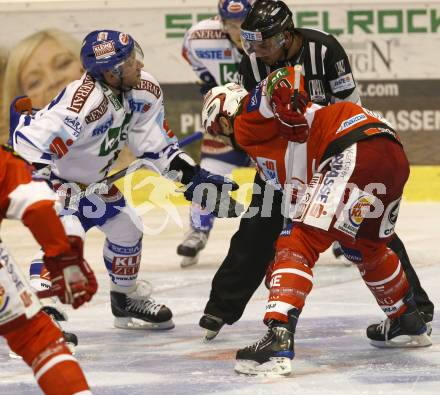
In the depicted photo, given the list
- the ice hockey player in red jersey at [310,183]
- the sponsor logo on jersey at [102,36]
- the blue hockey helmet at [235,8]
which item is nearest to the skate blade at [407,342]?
the ice hockey player in red jersey at [310,183]

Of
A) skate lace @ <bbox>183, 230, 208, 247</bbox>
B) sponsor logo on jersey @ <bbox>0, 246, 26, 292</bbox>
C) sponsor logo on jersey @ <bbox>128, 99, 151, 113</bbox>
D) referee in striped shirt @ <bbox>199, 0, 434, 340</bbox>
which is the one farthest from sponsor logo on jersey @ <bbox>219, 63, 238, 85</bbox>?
sponsor logo on jersey @ <bbox>0, 246, 26, 292</bbox>

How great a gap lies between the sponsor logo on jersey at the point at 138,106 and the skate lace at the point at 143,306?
810mm

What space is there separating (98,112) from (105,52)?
9.5 inches

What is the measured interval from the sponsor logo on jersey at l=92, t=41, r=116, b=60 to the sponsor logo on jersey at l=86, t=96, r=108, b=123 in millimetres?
169

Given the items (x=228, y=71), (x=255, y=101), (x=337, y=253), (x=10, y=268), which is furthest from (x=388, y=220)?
(x=228, y=71)

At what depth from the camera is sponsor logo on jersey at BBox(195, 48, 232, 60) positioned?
7574 millimetres

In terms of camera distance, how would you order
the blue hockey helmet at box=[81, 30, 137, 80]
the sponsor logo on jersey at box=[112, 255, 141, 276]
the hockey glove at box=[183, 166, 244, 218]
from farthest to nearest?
the sponsor logo on jersey at box=[112, 255, 141, 276] < the hockey glove at box=[183, 166, 244, 218] < the blue hockey helmet at box=[81, 30, 137, 80]

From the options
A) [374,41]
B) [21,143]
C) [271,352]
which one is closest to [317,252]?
[271,352]

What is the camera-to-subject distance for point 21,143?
4.88 meters

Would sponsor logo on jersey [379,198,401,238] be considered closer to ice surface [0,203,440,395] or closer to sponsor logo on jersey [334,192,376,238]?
sponsor logo on jersey [334,192,376,238]

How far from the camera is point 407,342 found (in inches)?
189

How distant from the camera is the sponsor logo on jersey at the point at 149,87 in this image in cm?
534

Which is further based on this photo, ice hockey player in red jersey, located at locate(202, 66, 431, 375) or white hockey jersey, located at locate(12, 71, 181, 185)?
white hockey jersey, located at locate(12, 71, 181, 185)

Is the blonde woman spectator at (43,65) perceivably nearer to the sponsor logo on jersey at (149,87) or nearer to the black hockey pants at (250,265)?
the sponsor logo on jersey at (149,87)
